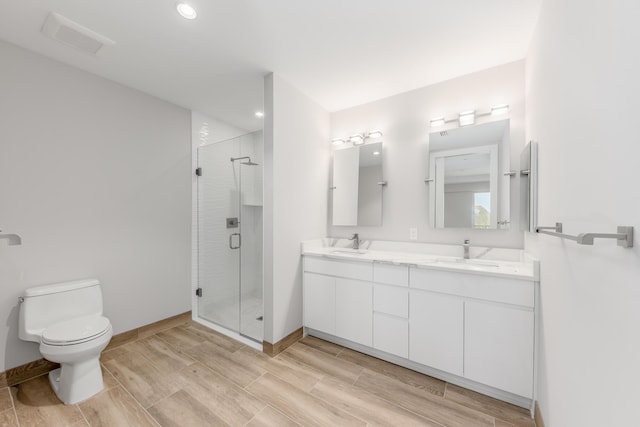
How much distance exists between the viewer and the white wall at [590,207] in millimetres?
641

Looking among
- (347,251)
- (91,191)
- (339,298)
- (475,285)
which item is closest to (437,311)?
(475,285)

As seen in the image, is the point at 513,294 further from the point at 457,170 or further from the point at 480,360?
the point at 457,170

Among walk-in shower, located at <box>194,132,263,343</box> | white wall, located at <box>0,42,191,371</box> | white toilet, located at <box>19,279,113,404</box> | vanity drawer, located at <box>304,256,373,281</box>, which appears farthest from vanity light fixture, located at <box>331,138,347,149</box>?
white toilet, located at <box>19,279,113,404</box>

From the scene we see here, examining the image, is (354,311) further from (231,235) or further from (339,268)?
(231,235)

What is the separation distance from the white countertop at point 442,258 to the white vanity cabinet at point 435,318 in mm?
33

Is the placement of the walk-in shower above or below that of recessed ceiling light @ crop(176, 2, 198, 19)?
below

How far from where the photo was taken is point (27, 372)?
1861 millimetres

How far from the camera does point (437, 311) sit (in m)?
1.85

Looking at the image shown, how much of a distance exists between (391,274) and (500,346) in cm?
82

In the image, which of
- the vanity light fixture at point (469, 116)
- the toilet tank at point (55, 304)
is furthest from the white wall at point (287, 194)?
the toilet tank at point (55, 304)

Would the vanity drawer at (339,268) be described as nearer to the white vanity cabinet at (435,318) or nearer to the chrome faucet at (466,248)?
the white vanity cabinet at (435,318)

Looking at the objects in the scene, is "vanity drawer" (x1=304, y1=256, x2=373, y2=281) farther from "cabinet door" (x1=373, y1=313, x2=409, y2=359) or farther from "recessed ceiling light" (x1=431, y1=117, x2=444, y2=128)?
"recessed ceiling light" (x1=431, y1=117, x2=444, y2=128)

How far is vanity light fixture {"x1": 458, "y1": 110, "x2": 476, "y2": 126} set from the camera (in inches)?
86.3

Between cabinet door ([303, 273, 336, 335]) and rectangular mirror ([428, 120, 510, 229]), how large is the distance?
120 cm
